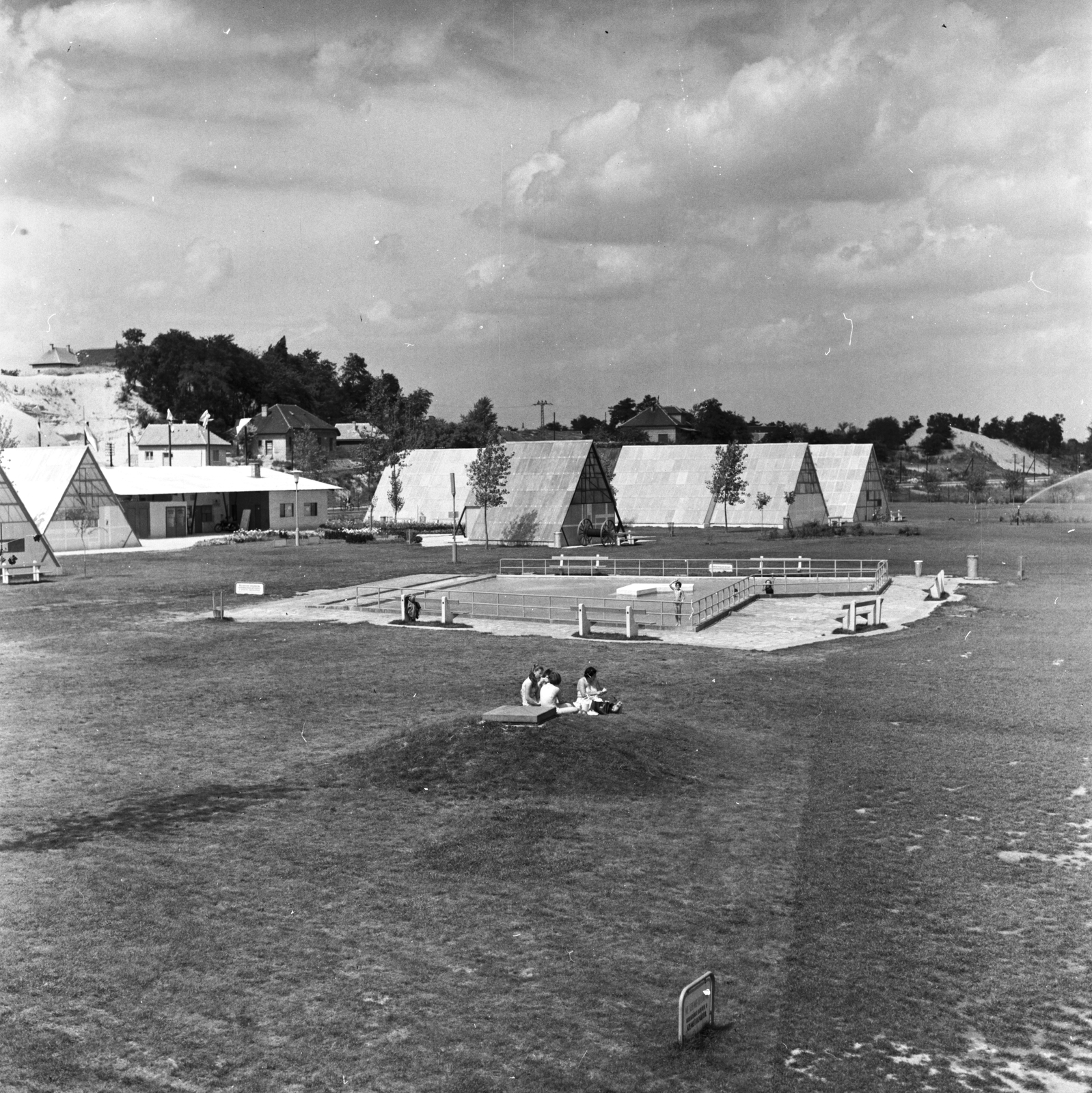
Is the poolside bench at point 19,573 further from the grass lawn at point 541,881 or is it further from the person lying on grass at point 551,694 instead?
the person lying on grass at point 551,694

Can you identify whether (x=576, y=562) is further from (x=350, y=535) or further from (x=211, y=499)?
(x=211, y=499)

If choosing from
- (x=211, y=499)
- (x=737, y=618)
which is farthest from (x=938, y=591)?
(x=211, y=499)

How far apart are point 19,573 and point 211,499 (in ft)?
110

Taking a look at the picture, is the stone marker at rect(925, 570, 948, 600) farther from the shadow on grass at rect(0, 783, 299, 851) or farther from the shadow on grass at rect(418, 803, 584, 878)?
the shadow on grass at rect(0, 783, 299, 851)

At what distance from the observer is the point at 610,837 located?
48.5 feet

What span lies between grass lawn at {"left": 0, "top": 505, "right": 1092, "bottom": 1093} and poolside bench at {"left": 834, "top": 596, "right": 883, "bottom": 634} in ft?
21.1

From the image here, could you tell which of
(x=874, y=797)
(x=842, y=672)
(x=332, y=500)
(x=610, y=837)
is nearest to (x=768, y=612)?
(x=842, y=672)

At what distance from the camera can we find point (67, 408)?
6949 inches

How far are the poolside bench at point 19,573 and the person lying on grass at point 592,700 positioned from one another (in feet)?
112

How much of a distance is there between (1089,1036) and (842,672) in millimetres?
17366

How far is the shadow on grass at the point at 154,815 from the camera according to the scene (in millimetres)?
14625

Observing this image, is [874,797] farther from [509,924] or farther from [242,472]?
[242,472]

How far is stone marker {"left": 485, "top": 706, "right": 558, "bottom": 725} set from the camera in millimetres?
18781

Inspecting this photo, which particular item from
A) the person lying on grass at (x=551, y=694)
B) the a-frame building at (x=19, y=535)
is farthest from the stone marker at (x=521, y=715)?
the a-frame building at (x=19, y=535)
